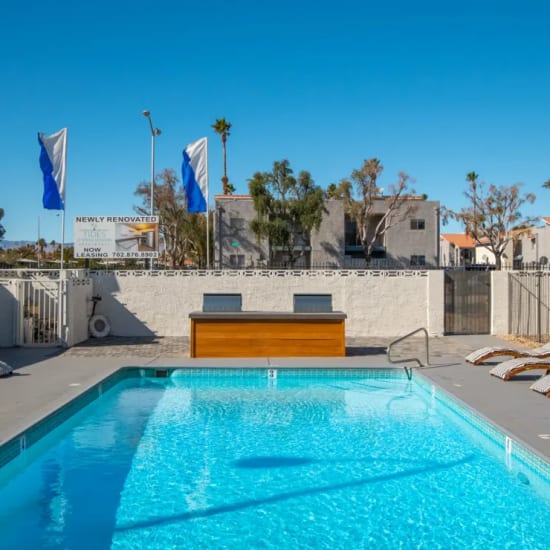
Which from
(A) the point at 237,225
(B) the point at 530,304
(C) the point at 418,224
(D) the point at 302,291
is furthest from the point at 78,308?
(C) the point at 418,224

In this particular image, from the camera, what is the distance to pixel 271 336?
12680 millimetres

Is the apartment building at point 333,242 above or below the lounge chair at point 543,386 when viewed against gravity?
above

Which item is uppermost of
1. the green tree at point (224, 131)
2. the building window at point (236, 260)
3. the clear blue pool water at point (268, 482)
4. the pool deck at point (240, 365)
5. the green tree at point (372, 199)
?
the green tree at point (224, 131)

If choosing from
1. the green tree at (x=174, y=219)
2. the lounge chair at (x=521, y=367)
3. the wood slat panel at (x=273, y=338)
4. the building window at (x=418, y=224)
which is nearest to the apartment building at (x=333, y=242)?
the building window at (x=418, y=224)

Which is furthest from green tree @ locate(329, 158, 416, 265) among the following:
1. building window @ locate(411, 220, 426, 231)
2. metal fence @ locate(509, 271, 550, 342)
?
metal fence @ locate(509, 271, 550, 342)

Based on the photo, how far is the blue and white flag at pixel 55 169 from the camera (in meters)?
15.8

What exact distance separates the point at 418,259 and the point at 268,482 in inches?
1381

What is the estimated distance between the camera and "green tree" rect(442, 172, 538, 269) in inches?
1715

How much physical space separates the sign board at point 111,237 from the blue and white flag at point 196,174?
2531 mm

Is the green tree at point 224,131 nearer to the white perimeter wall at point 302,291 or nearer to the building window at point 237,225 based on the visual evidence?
the building window at point 237,225

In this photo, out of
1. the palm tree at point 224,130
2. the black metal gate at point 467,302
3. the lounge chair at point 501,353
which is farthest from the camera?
the palm tree at point 224,130

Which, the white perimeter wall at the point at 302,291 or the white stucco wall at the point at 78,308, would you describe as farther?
the white perimeter wall at the point at 302,291

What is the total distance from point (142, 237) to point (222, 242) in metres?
17.9

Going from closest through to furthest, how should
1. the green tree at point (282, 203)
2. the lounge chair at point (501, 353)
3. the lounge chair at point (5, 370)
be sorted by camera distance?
the lounge chair at point (5, 370)
the lounge chair at point (501, 353)
the green tree at point (282, 203)
